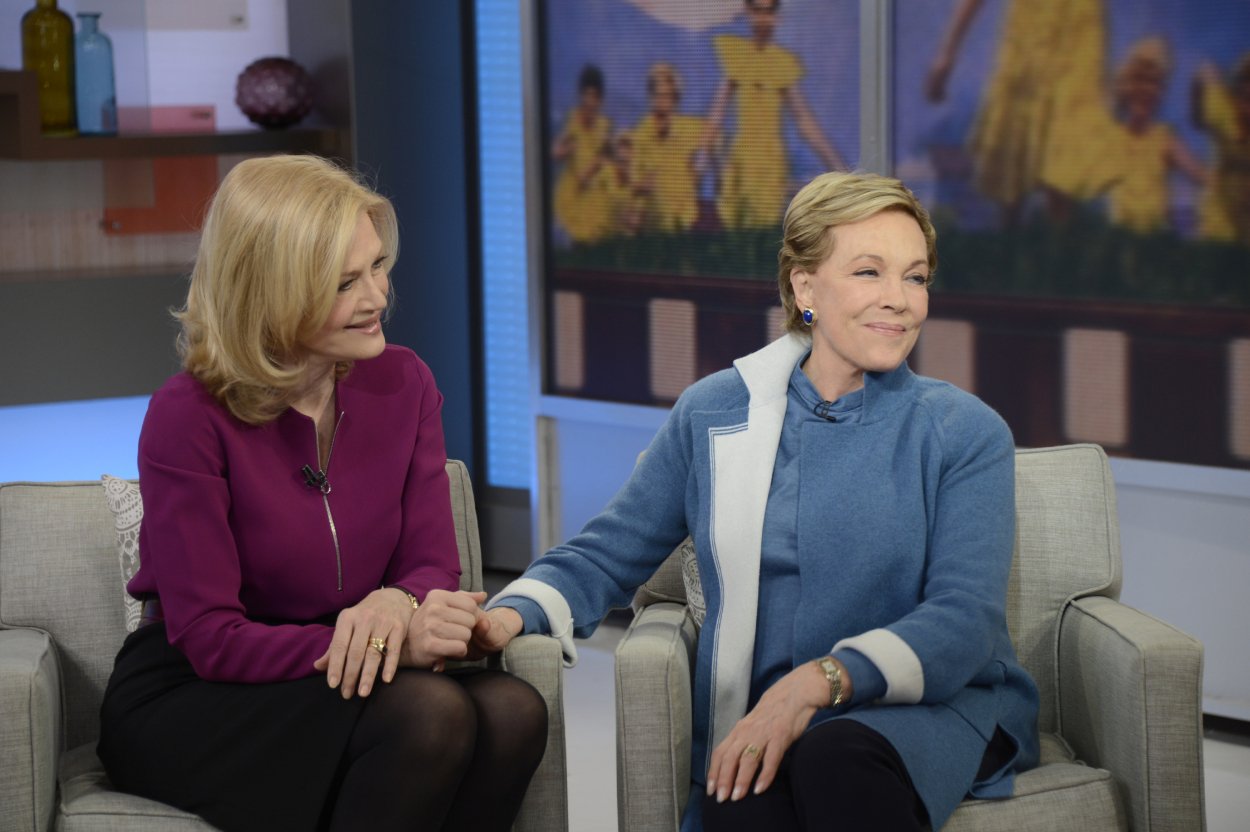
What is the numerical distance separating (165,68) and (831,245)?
2722mm

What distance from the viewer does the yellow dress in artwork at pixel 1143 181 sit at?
327cm

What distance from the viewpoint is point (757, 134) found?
385 cm

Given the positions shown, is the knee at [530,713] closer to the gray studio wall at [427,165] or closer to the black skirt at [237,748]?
the black skirt at [237,748]

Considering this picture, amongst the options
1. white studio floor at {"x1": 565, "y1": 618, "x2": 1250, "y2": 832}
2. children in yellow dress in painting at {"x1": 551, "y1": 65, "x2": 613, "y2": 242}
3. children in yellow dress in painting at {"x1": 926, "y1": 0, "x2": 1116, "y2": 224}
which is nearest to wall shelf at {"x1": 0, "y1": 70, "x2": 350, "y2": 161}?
children in yellow dress in painting at {"x1": 551, "y1": 65, "x2": 613, "y2": 242}

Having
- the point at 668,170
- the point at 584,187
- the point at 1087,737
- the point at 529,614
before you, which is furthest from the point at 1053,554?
the point at 584,187

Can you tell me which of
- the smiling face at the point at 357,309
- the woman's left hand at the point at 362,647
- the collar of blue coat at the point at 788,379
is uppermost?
the smiling face at the point at 357,309

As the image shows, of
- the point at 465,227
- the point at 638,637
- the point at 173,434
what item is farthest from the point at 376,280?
the point at 465,227

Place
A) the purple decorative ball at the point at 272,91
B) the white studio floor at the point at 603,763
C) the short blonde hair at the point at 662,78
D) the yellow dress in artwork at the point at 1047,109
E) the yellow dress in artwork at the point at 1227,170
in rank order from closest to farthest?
the white studio floor at the point at 603,763 < the yellow dress in artwork at the point at 1227,170 < the yellow dress in artwork at the point at 1047,109 < the short blonde hair at the point at 662,78 < the purple decorative ball at the point at 272,91

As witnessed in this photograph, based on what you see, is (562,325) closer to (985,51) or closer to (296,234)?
(985,51)

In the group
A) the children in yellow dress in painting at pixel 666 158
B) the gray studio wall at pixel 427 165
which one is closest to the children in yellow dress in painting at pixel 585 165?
the children in yellow dress in painting at pixel 666 158

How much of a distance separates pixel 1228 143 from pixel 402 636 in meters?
2.02

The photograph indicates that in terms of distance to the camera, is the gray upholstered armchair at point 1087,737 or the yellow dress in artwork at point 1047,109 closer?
A: the gray upholstered armchair at point 1087,737

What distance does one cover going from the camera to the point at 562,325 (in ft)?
14.1

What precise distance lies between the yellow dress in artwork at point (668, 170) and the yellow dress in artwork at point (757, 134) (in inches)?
4.1
